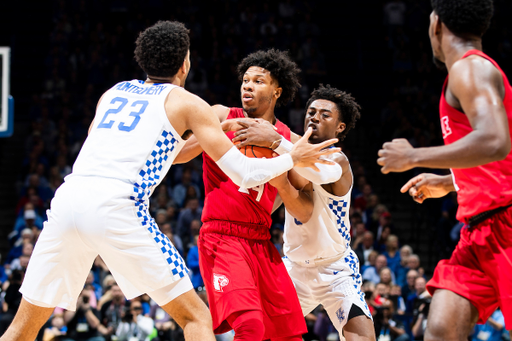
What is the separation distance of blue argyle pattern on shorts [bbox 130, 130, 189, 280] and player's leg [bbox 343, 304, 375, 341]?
157 centimetres

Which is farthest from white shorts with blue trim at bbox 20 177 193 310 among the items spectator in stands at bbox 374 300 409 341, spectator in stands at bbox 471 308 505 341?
spectator in stands at bbox 471 308 505 341

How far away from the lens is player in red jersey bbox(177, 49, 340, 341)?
152 inches

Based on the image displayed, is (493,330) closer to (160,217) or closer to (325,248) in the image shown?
(325,248)

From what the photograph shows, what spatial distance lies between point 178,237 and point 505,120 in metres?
7.64

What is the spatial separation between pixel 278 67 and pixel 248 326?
7.28ft

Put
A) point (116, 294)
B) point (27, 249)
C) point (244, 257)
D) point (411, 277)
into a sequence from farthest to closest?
point (411, 277) → point (27, 249) → point (116, 294) → point (244, 257)

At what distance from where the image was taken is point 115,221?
3.29m

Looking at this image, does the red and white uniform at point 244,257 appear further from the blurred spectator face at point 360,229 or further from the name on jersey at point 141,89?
the blurred spectator face at point 360,229

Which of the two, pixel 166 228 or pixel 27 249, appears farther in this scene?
pixel 166 228

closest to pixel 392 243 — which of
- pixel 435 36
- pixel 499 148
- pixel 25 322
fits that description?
pixel 435 36

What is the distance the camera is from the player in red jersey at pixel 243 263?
386 cm

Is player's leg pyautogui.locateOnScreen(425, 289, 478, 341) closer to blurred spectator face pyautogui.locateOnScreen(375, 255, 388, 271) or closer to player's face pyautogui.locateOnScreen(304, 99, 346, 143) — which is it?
player's face pyautogui.locateOnScreen(304, 99, 346, 143)

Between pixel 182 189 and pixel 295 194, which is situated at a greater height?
pixel 295 194

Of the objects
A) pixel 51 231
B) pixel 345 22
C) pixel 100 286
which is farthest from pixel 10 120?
pixel 345 22
